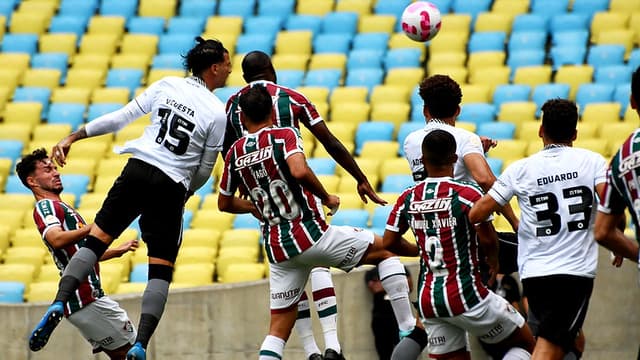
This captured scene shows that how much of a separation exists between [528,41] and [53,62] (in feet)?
23.5

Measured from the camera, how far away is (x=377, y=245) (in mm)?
8734

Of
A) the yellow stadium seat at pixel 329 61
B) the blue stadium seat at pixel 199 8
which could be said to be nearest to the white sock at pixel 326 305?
the yellow stadium seat at pixel 329 61

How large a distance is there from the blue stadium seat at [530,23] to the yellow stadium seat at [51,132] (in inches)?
255

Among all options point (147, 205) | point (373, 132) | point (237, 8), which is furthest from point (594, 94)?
point (147, 205)

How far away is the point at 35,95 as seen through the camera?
17750 millimetres

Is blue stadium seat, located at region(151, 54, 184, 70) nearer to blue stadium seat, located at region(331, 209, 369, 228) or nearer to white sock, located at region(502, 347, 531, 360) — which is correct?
blue stadium seat, located at region(331, 209, 369, 228)

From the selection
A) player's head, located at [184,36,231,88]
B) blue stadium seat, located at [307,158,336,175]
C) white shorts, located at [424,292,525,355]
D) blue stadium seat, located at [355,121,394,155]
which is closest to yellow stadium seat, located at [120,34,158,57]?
blue stadium seat, located at [355,121,394,155]

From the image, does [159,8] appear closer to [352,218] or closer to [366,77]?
[366,77]

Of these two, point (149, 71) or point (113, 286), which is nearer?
point (113, 286)

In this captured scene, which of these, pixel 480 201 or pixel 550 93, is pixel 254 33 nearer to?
pixel 550 93

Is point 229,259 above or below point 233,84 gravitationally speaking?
below

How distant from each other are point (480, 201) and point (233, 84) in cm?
1017

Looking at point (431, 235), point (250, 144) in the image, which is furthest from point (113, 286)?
point (431, 235)

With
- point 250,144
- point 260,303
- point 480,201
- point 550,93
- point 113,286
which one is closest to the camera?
point 480,201
